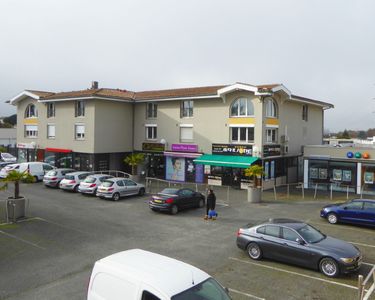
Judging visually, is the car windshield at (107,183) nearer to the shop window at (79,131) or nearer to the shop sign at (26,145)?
the shop window at (79,131)

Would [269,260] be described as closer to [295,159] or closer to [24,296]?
[24,296]

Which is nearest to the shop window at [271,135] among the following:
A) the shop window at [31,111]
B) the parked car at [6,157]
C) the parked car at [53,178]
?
the parked car at [53,178]

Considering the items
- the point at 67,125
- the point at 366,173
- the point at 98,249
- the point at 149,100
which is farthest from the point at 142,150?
the point at 98,249

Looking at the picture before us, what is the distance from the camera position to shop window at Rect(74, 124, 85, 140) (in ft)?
110

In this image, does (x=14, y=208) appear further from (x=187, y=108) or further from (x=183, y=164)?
(x=187, y=108)

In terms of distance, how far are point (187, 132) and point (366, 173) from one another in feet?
49.0

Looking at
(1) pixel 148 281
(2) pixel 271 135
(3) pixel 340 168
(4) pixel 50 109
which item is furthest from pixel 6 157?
(1) pixel 148 281

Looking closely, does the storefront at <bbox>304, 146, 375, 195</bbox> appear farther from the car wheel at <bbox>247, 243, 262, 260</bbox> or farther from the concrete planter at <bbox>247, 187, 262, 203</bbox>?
the car wheel at <bbox>247, 243, 262, 260</bbox>

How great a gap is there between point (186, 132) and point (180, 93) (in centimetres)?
367

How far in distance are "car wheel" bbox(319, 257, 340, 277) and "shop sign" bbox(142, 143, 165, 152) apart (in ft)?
78.7

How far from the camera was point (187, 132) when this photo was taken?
32594 mm

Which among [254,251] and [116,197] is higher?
[116,197]

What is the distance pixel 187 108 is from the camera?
32594 millimetres

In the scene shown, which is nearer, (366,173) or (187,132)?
(366,173)
